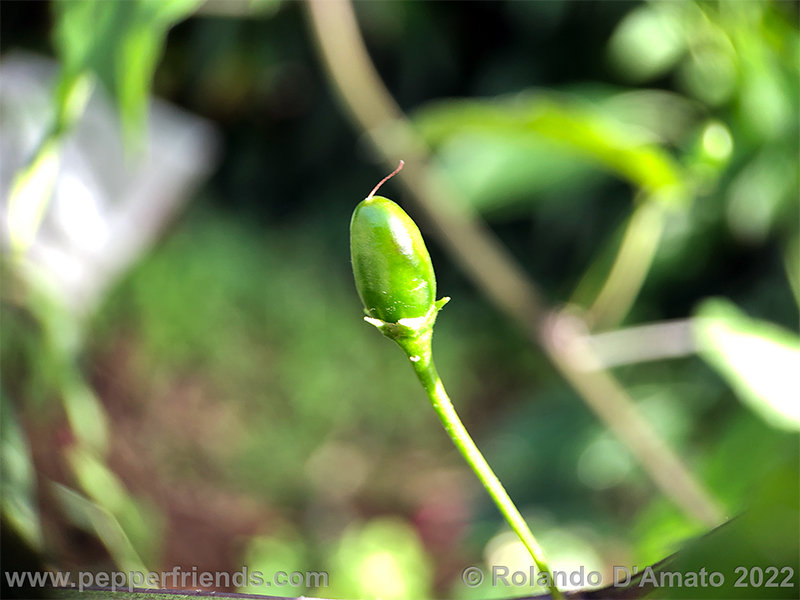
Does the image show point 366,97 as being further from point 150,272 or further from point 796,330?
point 150,272

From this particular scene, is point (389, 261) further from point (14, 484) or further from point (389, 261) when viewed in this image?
point (14, 484)

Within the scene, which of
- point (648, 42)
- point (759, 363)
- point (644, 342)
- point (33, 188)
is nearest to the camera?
point (33, 188)

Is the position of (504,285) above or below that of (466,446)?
above

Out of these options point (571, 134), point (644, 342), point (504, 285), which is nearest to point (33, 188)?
point (571, 134)

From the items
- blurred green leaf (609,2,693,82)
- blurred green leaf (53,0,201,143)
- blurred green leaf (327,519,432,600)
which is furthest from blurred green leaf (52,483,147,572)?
blurred green leaf (327,519,432,600)

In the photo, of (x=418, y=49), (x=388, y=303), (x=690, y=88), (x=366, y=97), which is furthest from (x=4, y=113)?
(x=418, y=49)

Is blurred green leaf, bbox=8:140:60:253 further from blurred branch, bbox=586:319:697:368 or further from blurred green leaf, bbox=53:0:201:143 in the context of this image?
blurred branch, bbox=586:319:697:368

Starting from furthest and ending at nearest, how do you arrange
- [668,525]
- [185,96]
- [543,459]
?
[185,96] → [543,459] → [668,525]

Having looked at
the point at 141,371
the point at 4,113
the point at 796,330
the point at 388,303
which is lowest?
the point at 388,303
